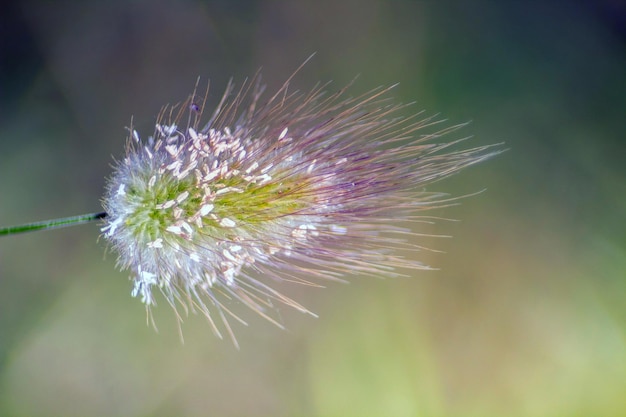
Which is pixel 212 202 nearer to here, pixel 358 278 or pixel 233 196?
pixel 233 196

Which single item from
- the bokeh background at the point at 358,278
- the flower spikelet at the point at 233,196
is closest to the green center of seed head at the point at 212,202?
the flower spikelet at the point at 233,196

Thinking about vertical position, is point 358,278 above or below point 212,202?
above

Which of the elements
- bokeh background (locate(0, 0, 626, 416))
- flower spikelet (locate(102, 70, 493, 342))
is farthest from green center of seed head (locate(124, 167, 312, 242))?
bokeh background (locate(0, 0, 626, 416))

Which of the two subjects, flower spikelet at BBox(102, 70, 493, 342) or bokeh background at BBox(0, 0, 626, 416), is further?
bokeh background at BBox(0, 0, 626, 416)

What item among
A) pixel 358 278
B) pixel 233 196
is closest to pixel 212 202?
pixel 233 196

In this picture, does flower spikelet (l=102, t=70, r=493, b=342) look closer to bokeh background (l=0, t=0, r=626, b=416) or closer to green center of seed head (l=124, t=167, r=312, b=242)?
green center of seed head (l=124, t=167, r=312, b=242)

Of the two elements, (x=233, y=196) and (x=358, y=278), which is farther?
(x=358, y=278)
